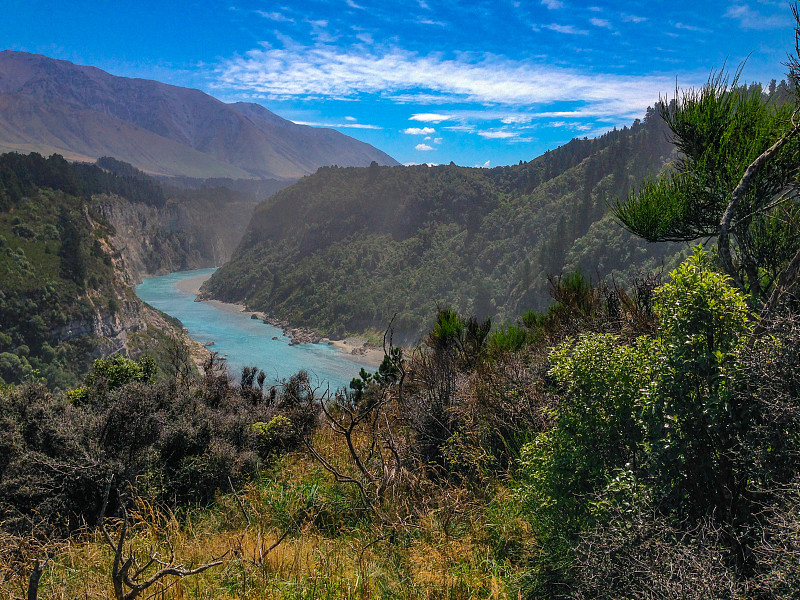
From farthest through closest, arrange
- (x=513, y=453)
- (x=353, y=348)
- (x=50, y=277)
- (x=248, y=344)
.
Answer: (x=248, y=344)
(x=353, y=348)
(x=50, y=277)
(x=513, y=453)

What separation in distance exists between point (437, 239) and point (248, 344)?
139 feet

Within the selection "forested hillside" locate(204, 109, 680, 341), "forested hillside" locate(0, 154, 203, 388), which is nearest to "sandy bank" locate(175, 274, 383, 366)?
"forested hillside" locate(204, 109, 680, 341)

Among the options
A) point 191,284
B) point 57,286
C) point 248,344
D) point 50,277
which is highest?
point 50,277

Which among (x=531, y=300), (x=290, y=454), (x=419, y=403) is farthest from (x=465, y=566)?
(x=531, y=300)

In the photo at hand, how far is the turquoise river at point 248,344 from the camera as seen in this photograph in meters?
61.8

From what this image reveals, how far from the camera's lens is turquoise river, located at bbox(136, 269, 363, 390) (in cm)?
6178

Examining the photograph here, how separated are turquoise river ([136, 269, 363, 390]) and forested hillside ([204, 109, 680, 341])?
7226 mm

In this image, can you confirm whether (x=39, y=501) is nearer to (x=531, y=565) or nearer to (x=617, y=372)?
(x=531, y=565)

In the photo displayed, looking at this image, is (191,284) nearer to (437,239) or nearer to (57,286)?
(437,239)

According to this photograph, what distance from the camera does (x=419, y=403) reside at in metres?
6.33

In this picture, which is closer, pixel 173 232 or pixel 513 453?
pixel 513 453

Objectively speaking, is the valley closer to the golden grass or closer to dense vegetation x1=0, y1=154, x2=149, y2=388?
the golden grass

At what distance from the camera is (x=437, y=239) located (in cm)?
9600

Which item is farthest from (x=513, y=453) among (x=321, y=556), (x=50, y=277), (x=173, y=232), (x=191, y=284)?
(x=173, y=232)
